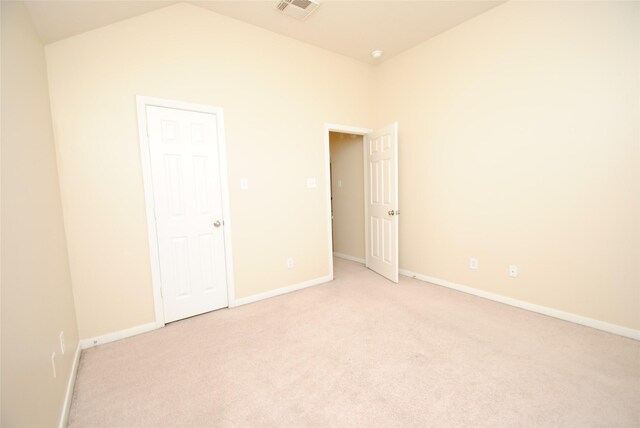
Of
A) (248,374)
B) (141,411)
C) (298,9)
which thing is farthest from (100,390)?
(298,9)

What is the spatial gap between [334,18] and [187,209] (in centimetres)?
243

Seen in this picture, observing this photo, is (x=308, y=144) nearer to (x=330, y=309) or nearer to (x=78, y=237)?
(x=330, y=309)

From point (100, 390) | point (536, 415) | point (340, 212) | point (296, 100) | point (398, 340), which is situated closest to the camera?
point (536, 415)

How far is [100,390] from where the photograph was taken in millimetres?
1686

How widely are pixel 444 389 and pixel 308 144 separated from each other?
272cm

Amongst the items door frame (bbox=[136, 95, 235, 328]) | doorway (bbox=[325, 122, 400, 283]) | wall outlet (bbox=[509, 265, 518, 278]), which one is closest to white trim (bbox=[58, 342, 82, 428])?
door frame (bbox=[136, 95, 235, 328])

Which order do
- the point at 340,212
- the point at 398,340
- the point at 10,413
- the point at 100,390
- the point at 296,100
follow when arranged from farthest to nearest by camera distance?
the point at 340,212 → the point at 296,100 → the point at 398,340 → the point at 100,390 → the point at 10,413

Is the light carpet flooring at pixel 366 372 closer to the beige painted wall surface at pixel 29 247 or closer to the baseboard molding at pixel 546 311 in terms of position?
the baseboard molding at pixel 546 311

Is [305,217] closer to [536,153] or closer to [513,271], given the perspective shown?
[513,271]

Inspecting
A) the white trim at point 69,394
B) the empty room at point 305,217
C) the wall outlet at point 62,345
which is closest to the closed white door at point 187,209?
the empty room at point 305,217

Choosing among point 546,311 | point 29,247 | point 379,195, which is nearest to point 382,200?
point 379,195

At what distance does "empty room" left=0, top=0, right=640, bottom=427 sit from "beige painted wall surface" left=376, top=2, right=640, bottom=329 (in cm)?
2

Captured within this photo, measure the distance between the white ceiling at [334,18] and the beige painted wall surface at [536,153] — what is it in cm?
26

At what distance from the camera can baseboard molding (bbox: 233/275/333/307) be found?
2908 millimetres
